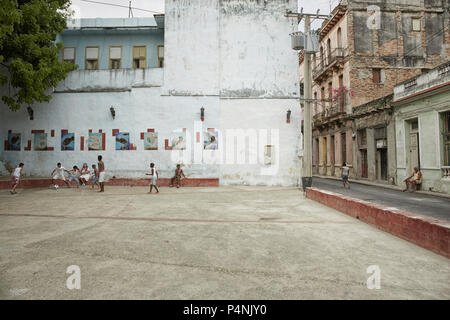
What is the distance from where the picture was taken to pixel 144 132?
1681cm

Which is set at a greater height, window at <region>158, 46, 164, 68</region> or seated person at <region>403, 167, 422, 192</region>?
window at <region>158, 46, 164, 68</region>

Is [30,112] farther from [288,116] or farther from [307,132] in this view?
[307,132]

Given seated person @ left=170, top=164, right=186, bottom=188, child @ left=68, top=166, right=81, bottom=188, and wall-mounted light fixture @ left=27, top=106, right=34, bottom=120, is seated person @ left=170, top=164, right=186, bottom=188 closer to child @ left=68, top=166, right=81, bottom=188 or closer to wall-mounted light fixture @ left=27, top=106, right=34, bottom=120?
child @ left=68, top=166, right=81, bottom=188

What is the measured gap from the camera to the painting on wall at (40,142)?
1700 cm

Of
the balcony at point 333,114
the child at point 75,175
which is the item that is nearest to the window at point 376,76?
the balcony at point 333,114

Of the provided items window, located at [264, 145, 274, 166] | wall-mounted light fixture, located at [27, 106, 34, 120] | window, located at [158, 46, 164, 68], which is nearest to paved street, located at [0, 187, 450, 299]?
window, located at [264, 145, 274, 166]

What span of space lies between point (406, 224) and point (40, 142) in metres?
18.5

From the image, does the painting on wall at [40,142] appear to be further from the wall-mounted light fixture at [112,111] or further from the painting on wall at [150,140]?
the painting on wall at [150,140]

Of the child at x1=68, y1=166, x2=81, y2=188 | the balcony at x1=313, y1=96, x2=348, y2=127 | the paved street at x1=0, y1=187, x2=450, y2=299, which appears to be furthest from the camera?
the balcony at x1=313, y1=96, x2=348, y2=127

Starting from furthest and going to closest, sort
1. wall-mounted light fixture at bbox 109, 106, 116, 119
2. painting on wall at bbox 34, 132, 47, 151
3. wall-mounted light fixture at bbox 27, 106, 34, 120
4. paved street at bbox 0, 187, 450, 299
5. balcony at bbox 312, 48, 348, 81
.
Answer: balcony at bbox 312, 48, 348, 81 → painting on wall at bbox 34, 132, 47, 151 → wall-mounted light fixture at bbox 27, 106, 34, 120 → wall-mounted light fixture at bbox 109, 106, 116, 119 → paved street at bbox 0, 187, 450, 299

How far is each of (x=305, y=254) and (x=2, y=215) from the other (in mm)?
7613

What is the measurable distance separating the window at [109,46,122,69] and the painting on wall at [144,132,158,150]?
16.7ft

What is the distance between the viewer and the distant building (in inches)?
580

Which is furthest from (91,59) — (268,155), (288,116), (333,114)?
(333,114)
